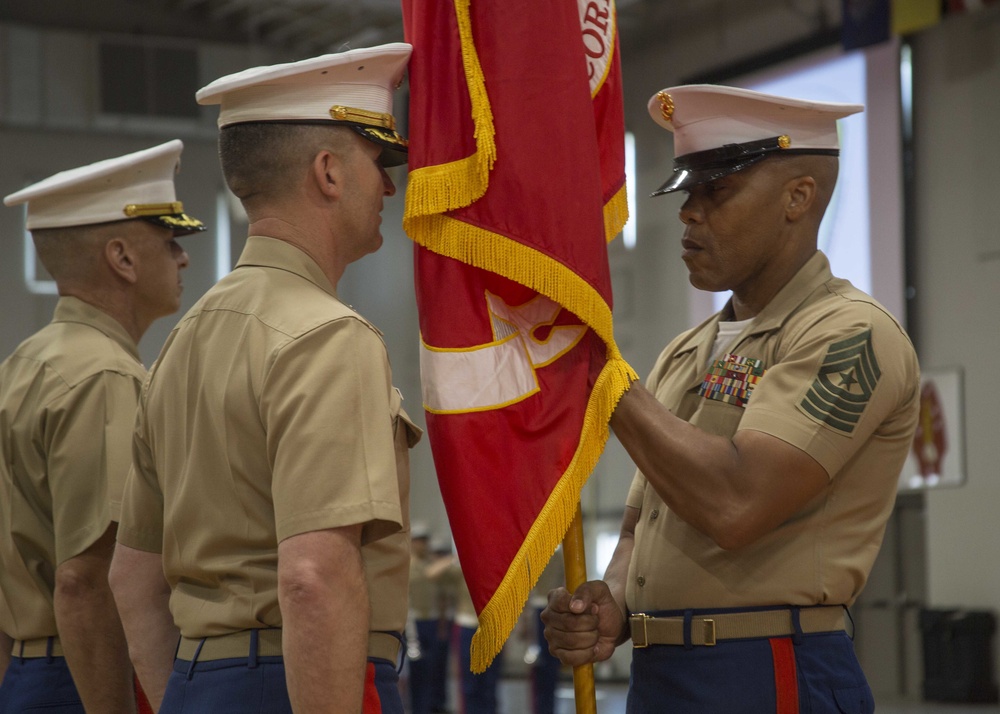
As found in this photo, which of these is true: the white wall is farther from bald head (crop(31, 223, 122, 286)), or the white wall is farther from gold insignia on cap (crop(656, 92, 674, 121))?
bald head (crop(31, 223, 122, 286))

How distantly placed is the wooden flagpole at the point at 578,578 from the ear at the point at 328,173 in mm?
747

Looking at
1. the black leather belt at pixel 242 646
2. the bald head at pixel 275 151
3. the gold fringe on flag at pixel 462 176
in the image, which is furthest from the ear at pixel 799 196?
the black leather belt at pixel 242 646

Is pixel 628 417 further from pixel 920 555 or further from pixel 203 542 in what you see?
pixel 920 555

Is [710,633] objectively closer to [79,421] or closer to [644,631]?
[644,631]

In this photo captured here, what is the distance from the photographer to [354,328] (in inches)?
69.2

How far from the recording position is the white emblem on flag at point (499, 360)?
2199mm

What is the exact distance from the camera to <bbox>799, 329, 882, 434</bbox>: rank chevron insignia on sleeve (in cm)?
213

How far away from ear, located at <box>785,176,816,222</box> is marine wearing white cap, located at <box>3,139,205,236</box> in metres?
1.50

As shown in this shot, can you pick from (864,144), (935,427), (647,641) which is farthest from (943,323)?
(647,641)

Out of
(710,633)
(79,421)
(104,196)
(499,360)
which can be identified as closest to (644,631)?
(710,633)

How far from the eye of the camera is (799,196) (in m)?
2.43

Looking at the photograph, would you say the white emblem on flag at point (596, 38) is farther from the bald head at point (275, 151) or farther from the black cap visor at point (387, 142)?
the bald head at point (275, 151)

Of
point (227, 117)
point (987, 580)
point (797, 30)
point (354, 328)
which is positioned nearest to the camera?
point (354, 328)

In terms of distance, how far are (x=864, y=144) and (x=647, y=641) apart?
9089 millimetres
